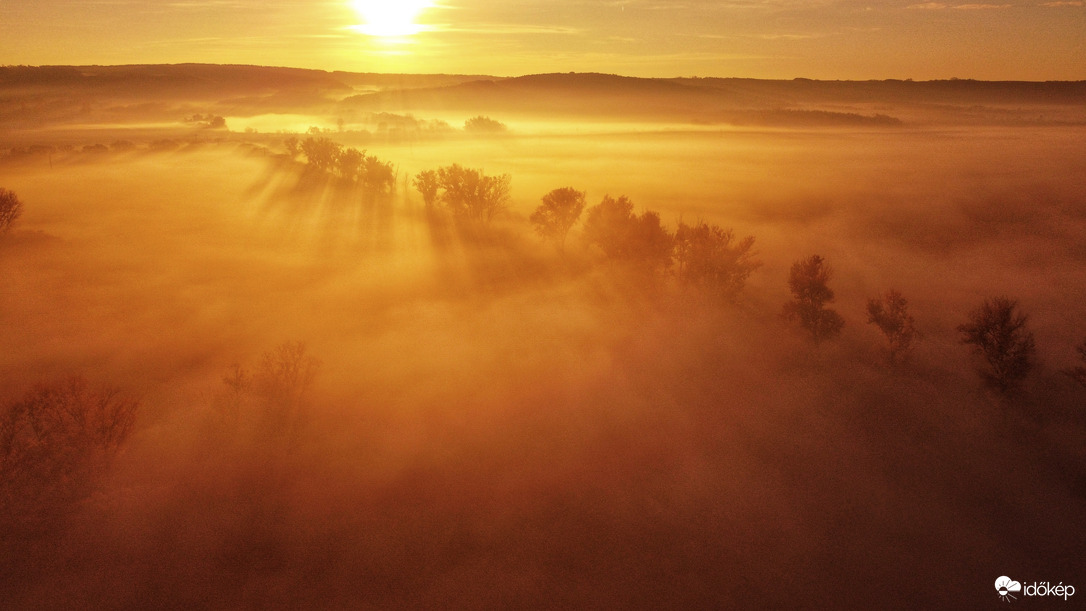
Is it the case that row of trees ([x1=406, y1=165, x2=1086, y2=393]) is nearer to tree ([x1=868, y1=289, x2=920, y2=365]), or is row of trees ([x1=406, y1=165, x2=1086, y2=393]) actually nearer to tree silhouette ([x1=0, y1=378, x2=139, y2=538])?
tree ([x1=868, y1=289, x2=920, y2=365])

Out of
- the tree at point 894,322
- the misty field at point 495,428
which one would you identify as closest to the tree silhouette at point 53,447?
the misty field at point 495,428

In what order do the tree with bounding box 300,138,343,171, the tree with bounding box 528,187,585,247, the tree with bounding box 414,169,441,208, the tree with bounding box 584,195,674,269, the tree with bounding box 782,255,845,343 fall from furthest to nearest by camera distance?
1. the tree with bounding box 300,138,343,171
2. the tree with bounding box 414,169,441,208
3. the tree with bounding box 528,187,585,247
4. the tree with bounding box 584,195,674,269
5. the tree with bounding box 782,255,845,343

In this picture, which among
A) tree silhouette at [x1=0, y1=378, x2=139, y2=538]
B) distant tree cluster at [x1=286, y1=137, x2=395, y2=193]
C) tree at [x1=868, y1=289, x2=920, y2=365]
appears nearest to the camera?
tree silhouette at [x1=0, y1=378, x2=139, y2=538]

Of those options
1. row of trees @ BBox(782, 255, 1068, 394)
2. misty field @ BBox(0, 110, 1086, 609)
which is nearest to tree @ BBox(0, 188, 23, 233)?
misty field @ BBox(0, 110, 1086, 609)

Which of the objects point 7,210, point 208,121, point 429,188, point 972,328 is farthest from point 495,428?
point 208,121

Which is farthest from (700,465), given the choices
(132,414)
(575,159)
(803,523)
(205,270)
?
(575,159)

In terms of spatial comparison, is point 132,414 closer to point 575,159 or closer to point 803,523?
point 803,523
